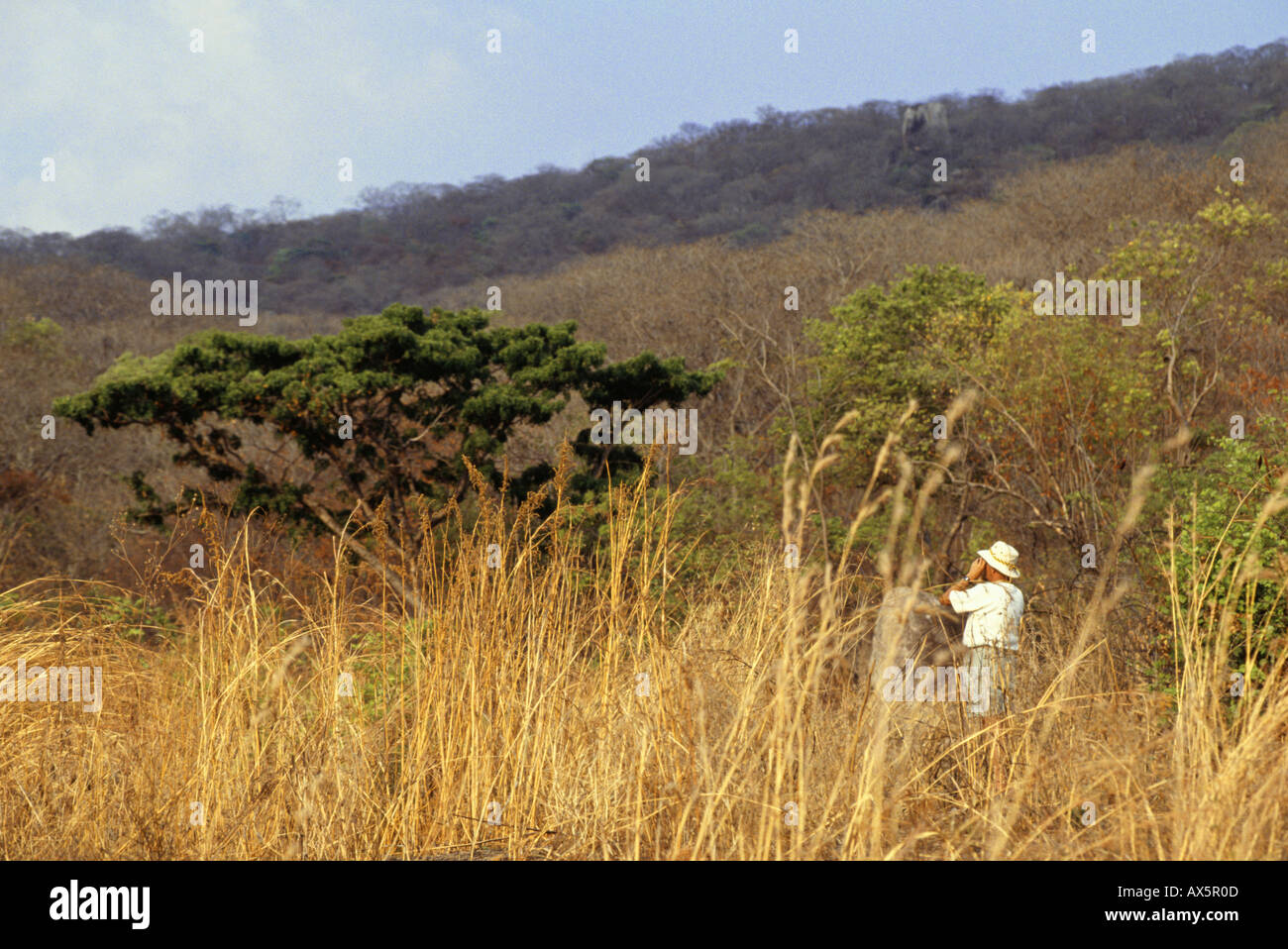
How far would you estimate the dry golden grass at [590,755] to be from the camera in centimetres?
→ 248

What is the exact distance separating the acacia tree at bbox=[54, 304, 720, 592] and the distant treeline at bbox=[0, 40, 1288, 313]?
26478 millimetres

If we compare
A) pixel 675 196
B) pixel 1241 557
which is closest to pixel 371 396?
pixel 1241 557

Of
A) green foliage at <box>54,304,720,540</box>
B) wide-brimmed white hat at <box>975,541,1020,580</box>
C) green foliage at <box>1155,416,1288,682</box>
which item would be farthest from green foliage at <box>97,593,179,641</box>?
wide-brimmed white hat at <box>975,541,1020,580</box>

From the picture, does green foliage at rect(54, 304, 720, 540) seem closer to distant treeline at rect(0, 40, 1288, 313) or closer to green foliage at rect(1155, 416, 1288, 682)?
green foliage at rect(1155, 416, 1288, 682)

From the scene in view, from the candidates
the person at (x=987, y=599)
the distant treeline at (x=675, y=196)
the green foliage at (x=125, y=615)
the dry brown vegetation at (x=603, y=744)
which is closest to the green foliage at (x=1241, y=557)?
the dry brown vegetation at (x=603, y=744)

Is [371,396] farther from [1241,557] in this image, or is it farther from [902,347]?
[1241,557]

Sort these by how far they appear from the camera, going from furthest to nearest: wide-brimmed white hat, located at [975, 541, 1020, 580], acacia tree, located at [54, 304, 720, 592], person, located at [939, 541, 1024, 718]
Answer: acacia tree, located at [54, 304, 720, 592], wide-brimmed white hat, located at [975, 541, 1020, 580], person, located at [939, 541, 1024, 718]

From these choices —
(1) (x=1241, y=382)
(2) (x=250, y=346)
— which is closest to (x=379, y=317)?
(2) (x=250, y=346)

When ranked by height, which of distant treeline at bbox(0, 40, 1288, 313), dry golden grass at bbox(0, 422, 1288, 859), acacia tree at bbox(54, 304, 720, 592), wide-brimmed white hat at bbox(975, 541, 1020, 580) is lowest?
dry golden grass at bbox(0, 422, 1288, 859)

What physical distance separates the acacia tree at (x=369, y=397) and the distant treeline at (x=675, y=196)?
26.5 metres

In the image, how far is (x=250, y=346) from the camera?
1012cm

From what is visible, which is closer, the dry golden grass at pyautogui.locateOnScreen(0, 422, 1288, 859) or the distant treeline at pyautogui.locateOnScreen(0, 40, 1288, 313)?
the dry golden grass at pyautogui.locateOnScreen(0, 422, 1288, 859)

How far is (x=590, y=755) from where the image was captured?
3.05 meters

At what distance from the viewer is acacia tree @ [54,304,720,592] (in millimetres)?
9750
